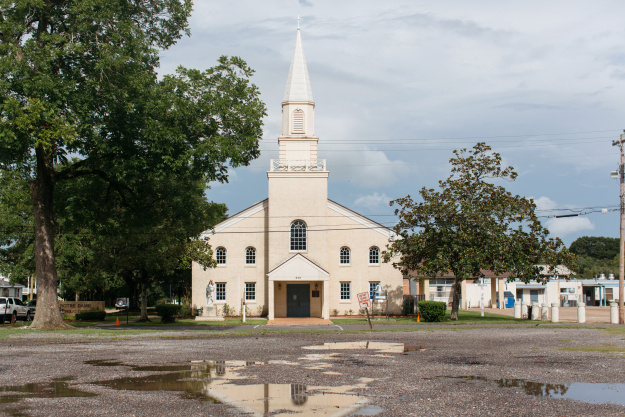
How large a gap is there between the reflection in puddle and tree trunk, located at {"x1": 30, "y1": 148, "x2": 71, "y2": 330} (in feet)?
50.5

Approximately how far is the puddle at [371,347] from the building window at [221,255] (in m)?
23.9

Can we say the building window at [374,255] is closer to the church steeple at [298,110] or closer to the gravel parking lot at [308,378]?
the church steeple at [298,110]

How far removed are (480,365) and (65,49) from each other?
745 inches

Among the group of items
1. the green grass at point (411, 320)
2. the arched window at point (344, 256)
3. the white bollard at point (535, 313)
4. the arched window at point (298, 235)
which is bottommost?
the green grass at point (411, 320)

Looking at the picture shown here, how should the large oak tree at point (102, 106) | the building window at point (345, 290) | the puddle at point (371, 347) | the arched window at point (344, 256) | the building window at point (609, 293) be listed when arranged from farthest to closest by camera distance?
the building window at point (609, 293)
the arched window at point (344, 256)
the building window at point (345, 290)
the large oak tree at point (102, 106)
the puddle at point (371, 347)

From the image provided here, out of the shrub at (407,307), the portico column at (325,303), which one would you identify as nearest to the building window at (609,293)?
the shrub at (407,307)

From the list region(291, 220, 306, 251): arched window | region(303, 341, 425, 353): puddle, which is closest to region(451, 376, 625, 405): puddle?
region(303, 341, 425, 353): puddle

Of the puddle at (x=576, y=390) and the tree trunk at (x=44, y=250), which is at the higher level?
the tree trunk at (x=44, y=250)

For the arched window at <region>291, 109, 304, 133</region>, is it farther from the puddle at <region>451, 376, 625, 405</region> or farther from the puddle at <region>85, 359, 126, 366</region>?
the puddle at <region>451, 376, 625, 405</region>

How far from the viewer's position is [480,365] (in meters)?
14.2

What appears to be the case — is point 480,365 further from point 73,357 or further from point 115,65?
point 115,65

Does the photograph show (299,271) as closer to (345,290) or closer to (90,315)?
(345,290)

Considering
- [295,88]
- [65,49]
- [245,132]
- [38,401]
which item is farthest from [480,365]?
[295,88]

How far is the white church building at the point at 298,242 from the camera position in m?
43.3
